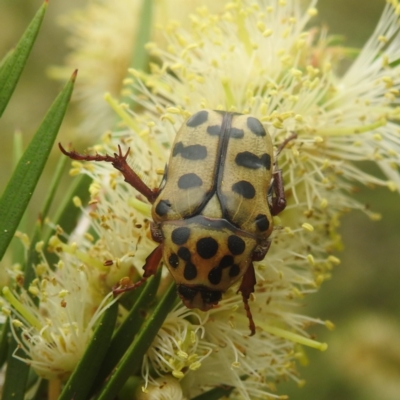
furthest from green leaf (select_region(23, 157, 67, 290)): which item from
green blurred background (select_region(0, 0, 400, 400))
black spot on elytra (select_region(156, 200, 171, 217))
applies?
green blurred background (select_region(0, 0, 400, 400))

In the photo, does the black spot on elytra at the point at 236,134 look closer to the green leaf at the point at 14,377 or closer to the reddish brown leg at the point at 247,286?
the reddish brown leg at the point at 247,286

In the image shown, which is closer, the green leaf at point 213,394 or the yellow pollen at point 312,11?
the green leaf at point 213,394

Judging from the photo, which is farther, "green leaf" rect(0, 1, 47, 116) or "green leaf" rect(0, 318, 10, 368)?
"green leaf" rect(0, 318, 10, 368)

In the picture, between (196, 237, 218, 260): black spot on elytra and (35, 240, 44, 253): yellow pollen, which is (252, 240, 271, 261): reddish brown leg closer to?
(196, 237, 218, 260): black spot on elytra

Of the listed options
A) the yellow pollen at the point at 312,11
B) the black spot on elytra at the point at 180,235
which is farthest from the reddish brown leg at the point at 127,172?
the yellow pollen at the point at 312,11

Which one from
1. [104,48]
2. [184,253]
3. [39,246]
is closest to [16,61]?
[39,246]

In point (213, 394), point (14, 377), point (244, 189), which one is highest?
point (244, 189)

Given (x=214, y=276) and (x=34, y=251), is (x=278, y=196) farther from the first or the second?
(x=34, y=251)
